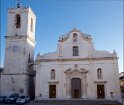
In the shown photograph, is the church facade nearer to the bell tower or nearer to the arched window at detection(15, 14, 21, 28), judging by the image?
the bell tower

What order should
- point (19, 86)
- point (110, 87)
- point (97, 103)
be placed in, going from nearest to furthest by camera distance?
point (97, 103)
point (110, 87)
point (19, 86)

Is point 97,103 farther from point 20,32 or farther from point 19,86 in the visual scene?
point 20,32

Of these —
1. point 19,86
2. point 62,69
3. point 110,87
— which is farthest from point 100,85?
point 19,86

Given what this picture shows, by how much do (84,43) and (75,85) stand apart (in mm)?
6739

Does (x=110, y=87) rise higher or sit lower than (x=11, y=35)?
lower

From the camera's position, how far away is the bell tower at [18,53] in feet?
120

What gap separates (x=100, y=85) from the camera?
34375mm

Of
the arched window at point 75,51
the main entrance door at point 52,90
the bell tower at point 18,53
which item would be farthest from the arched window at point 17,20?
the main entrance door at point 52,90

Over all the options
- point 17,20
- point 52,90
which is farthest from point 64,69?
point 17,20

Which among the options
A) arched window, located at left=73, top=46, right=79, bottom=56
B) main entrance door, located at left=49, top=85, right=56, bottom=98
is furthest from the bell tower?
arched window, located at left=73, top=46, right=79, bottom=56

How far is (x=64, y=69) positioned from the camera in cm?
3562

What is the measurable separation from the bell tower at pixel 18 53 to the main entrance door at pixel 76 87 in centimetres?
747

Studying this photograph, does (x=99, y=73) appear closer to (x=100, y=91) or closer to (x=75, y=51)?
(x=100, y=91)

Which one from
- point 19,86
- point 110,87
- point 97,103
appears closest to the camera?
point 97,103
